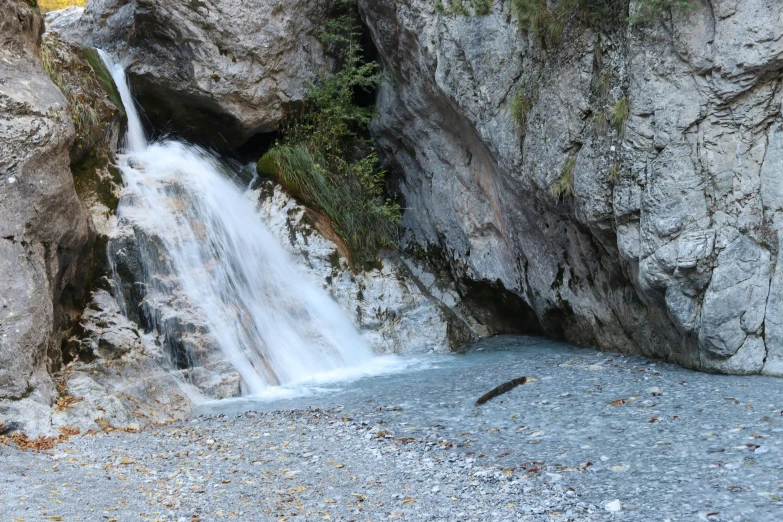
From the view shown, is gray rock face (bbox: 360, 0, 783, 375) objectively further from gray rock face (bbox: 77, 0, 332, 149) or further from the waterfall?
the waterfall

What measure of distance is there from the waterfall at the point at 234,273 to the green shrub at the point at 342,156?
103 centimetres

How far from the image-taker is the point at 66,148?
339 inches

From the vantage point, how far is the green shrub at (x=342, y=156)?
1207 cm

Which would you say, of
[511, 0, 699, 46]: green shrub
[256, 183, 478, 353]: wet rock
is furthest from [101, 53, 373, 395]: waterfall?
[511, 0, 699, 46]: green shrub

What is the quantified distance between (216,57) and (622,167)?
7.71m

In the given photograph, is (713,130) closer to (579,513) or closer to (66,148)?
(579,513)

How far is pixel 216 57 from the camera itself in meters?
12.6

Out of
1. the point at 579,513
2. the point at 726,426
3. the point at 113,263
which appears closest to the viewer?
the point at 579,513

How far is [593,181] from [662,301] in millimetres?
1691

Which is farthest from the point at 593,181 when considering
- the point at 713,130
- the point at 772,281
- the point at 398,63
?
the point at 398,63

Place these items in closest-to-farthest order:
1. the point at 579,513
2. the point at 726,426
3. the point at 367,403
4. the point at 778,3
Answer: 1. the point at 579,513
2. the point at 726,426
3. the point at 778,3
4. the point at 367,403

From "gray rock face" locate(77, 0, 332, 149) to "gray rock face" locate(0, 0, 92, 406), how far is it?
3.44 metres

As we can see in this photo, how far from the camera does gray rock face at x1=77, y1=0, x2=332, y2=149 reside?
41.0 feet

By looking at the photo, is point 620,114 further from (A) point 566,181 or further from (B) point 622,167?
(A) point 566,181
